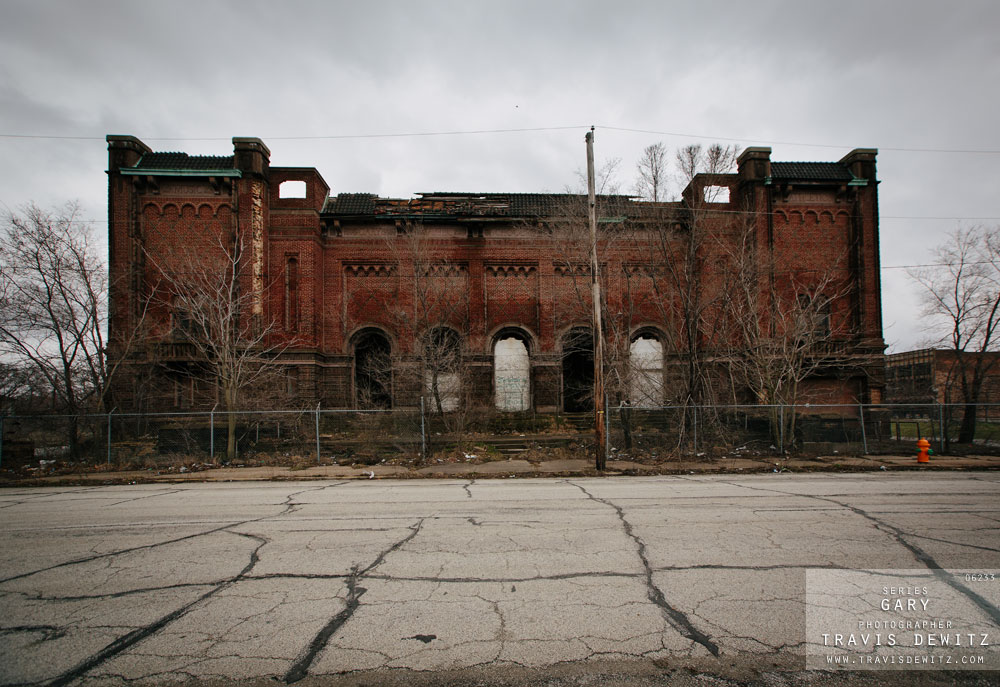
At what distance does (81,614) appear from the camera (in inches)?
179

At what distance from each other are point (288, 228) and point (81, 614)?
23.0 metres

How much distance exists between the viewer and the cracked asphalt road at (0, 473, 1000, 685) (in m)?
3.68

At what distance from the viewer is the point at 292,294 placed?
2538 cm

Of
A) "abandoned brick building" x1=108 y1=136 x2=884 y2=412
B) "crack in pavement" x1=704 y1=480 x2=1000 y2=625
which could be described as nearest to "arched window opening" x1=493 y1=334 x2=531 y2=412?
"abandoned brick building" x1=108 y1=136 x2=884 y2=412

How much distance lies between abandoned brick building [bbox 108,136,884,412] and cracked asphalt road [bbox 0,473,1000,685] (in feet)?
48.3

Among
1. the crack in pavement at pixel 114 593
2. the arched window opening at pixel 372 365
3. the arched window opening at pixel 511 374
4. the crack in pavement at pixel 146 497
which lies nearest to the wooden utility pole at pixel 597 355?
the crack in pavement at pixel 146 497

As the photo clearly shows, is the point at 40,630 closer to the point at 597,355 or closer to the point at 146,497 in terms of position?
the point at 146,497

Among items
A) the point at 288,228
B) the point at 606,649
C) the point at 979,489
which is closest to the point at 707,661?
the point at 606,649

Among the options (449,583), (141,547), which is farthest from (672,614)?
(141,547)

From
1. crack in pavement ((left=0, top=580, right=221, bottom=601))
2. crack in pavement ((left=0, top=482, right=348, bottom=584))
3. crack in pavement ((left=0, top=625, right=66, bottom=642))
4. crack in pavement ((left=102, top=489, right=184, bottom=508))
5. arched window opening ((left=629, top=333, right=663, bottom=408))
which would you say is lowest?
crack in pavement ((left=102, top=489, right=184, bottom=508))

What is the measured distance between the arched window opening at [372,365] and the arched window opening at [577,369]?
8.23m

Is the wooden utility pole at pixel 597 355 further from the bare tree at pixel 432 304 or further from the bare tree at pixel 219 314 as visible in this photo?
the bare tree at pixel 219 314

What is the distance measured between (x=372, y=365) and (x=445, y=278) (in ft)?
17.3

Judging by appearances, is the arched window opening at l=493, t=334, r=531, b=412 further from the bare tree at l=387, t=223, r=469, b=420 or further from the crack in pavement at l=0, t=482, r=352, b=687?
the crack in pavement at l=0, t=482, r=352, b=687
